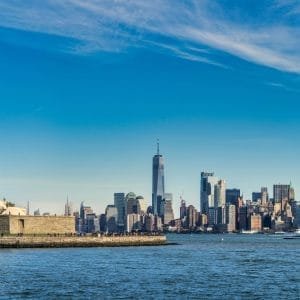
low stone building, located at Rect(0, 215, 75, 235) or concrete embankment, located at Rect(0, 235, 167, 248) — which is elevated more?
low stone building, located at Rect(0, 215, 75, 235)

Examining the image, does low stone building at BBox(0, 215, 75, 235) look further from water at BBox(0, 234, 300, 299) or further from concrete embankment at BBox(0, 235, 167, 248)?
water at BBox(0, 234, 300, 299)

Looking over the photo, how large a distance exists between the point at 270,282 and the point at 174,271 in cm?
1349

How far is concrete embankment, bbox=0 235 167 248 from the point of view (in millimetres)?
119938

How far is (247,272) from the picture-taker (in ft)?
242

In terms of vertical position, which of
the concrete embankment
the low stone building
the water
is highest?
the low stone building

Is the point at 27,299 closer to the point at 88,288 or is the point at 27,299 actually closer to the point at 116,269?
the point at 88,288

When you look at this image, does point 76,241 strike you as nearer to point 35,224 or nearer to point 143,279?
point 35,224

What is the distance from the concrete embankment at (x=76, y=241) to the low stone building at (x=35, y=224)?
397 centimetres

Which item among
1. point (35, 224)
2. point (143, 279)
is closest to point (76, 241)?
point (35, 224)

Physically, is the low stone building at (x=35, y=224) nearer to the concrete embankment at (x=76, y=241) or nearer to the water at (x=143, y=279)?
the concrete embankment at (x=76, y=241)

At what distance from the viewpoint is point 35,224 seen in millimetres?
129875

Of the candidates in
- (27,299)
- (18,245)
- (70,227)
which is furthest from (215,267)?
(70,227)

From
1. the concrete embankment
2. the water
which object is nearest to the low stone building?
the concrete embankment

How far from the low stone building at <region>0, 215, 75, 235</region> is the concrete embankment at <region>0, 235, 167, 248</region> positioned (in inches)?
156
